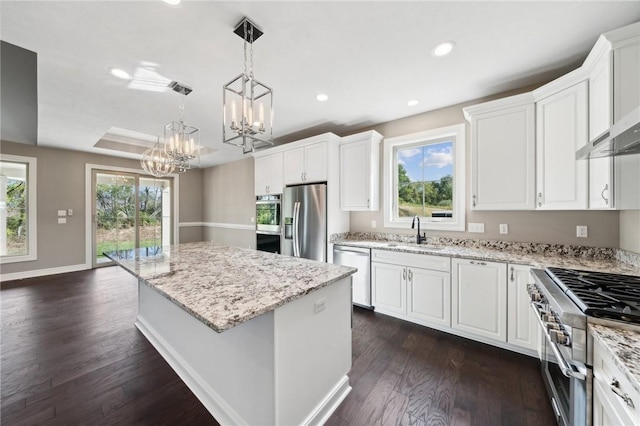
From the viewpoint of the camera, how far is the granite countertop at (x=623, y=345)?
75 cm

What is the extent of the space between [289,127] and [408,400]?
11.9ft

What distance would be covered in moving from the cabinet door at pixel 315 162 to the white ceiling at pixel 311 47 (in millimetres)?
645

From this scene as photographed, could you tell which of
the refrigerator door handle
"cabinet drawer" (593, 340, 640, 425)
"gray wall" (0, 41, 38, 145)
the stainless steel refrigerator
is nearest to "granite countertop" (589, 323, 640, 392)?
"cabinet drawer" (593, 340, 640, 425)

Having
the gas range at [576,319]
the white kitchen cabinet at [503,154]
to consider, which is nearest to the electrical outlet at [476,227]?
the white kitchen cabinet at [503,154]

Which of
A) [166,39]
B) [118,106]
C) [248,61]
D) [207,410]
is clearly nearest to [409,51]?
[248,61]

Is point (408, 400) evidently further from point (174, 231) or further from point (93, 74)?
point (174, 231)

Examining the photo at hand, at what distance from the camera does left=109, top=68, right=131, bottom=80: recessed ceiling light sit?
2203mm

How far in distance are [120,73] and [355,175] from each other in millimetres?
2830

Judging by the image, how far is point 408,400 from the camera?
5.46 ft

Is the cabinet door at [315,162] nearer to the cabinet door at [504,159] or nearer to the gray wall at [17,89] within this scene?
the cabinet door at [504,159]

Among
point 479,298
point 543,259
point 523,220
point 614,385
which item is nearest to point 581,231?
point 523,220

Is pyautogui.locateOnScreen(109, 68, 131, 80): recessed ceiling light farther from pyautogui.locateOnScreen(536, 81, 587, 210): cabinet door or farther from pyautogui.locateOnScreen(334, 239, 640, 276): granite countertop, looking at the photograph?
pyautogui.locateOnScreen(536, 81, 587, 210): cabinet door

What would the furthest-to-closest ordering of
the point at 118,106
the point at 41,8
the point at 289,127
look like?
the point at 289,127
the point at 118,106
the point at 41,8

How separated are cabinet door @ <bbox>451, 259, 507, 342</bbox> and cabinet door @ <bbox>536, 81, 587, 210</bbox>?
2.48 feet
